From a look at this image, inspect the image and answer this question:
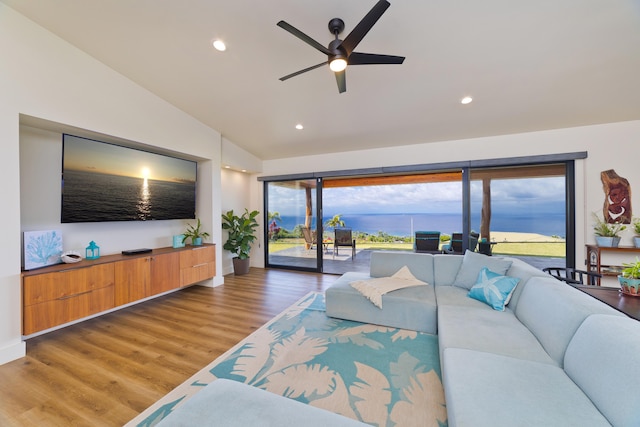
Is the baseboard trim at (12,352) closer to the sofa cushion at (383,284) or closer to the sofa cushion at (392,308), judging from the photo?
the sofa cushion at (392,308)

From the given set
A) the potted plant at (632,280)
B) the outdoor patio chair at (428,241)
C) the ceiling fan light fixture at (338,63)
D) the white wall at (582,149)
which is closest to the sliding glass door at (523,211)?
the white wall at (582,149)

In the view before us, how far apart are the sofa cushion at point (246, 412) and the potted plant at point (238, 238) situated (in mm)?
4161

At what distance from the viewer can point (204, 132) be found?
4.32 meters

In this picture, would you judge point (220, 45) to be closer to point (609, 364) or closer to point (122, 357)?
point (122, 357)

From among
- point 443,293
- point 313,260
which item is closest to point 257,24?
point 443,293

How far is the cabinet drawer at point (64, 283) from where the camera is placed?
236cm

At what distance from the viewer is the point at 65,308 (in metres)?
2.58

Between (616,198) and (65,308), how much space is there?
7.17 m

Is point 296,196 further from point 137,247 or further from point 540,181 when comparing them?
point 540,181

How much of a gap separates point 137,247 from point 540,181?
21.8 feet

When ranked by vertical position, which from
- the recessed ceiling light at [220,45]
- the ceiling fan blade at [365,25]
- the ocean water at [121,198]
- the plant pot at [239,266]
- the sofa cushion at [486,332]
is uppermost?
the recessed ceiling light at [220,45]

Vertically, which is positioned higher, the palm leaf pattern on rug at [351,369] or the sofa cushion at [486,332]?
the sofa cushion at [486,332]

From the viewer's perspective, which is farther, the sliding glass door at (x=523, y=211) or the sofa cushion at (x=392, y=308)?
the sliding glass door at (x=523, y=211)

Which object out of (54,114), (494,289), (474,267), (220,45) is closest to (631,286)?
(494,289)
